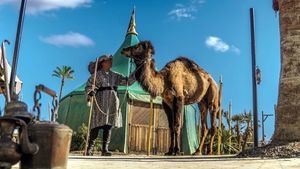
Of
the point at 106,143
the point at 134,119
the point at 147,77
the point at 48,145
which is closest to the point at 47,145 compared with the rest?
the point at 48,145

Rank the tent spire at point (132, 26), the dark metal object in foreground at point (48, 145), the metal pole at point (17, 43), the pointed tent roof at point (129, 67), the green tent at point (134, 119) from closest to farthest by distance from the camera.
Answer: the dark metal object in foreground at point (48, 145)
the metal pole at point (17, 43)
the green tent at point (134, 119)
the pointed tent roof at point (129, 67)
the tent spire at point (132, 26)

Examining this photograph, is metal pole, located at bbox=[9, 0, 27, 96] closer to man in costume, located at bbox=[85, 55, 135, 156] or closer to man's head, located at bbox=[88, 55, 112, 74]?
man in costume, located at bbox=[85, 55, 135, 156]

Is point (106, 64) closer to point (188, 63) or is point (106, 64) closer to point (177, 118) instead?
point (177, 118)

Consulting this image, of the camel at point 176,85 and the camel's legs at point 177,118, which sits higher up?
the camel at point 176,85

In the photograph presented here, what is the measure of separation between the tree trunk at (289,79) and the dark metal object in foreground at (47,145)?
4.72 meters

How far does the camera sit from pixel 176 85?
8.95m

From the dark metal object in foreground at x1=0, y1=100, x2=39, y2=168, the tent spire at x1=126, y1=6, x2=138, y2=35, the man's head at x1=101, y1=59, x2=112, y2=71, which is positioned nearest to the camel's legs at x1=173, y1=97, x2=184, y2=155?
the man's head at x1=101, y1=59, x2=112, y2=71

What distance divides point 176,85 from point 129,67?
37.2 feet

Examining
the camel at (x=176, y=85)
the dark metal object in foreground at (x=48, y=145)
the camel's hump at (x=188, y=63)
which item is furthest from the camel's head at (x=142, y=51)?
the dark metal object in foreground at (x=48, y=145)

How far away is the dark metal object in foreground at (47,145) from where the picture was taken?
10.1ft

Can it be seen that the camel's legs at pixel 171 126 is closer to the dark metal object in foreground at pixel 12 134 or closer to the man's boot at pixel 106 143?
the man's boot at pixel 106 143

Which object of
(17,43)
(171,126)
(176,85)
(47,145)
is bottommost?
(47,145)

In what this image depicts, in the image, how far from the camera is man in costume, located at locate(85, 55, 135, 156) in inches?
315

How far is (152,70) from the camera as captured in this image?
8.70 metres
